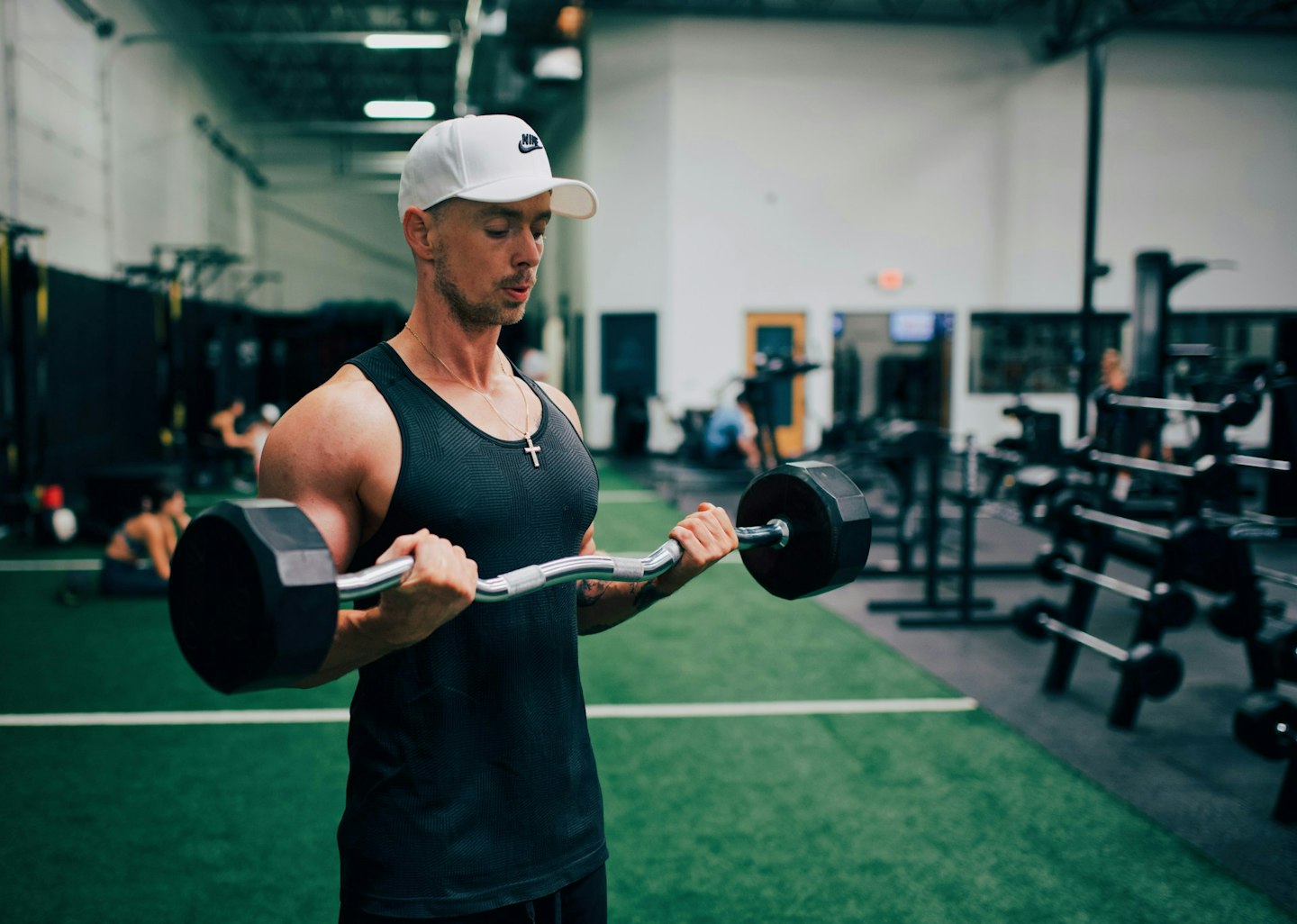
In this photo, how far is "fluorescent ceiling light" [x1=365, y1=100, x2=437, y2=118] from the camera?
38.0ft

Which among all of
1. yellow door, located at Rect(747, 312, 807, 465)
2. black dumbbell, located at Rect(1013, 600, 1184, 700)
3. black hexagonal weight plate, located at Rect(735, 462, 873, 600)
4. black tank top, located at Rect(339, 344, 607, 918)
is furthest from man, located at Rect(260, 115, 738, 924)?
yellow door, located at Rect(747, 312, 807, 465)

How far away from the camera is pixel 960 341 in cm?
1216

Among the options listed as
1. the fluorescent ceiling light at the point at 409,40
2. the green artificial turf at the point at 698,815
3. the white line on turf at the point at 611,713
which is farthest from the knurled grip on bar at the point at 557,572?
the fluorescent ceiling light at the point at 409,40

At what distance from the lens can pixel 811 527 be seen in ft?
4.27

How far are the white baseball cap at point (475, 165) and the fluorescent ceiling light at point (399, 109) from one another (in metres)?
11.4

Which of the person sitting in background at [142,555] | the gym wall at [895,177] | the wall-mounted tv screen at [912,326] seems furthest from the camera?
the wall-mounted tv screen at [912,326]

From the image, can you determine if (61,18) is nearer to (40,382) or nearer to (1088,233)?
(40,382)

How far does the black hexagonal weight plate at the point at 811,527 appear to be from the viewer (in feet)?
4.19

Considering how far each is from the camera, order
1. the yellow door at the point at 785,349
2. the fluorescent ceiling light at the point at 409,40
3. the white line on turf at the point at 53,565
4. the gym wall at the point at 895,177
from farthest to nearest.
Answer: the yellow door at the point at 785,349
the gym wall at the point at 895,177
the fluorescent ceiling light at the point at 409,40
the white line on turf at the point at 53,565

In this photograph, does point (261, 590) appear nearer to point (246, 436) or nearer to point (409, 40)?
point (246, 436)

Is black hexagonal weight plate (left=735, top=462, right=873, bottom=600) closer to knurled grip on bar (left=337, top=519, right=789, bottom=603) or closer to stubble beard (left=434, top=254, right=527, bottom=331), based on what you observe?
knurled grip on bar (left=337, top=519, right=789, bottom=603)

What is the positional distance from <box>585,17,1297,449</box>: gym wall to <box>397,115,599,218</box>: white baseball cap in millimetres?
10474

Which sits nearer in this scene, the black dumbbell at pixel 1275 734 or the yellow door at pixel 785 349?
the black dumbbell at pixel 1275 734

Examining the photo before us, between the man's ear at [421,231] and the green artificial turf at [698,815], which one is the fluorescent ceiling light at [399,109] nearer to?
the green artificial turf at [698,815]
